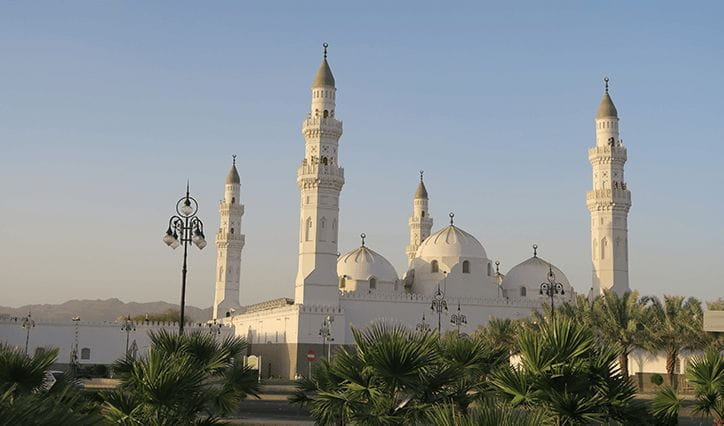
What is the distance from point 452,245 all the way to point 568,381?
52115 mm

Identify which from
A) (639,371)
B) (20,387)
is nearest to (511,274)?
(639,371)

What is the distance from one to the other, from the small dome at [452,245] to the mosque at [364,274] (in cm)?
8

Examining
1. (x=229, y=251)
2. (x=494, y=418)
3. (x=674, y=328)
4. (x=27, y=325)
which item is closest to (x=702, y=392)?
(x=494, y=418)

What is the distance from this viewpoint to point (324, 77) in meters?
55.4

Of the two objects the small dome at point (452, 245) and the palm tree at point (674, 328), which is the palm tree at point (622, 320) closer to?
the palm tree at point (674, 328)

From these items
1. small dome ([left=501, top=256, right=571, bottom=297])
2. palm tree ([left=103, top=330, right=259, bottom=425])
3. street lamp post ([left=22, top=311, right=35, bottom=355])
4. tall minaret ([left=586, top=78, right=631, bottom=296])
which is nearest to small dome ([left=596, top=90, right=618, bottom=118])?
tall minaret ([left=586, top=78, right=631, bottom=296])

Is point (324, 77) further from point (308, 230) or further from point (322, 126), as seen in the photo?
point (308, 230)

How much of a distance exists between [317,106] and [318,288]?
1178 centimetres

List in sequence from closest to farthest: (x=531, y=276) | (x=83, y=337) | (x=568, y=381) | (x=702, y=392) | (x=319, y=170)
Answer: (x=568, y=381)
(x=702, y=392)
(x=319, y=170)
(x=83, y=337)
(x=531, y=276)

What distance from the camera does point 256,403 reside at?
31.6 meters

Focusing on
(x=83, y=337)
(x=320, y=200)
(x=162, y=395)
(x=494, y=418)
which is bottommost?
(x=162, y=395)

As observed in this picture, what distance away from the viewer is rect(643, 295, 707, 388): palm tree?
39.2 m

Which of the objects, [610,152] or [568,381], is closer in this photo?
[568,381]

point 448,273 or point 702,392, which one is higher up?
point 448,273
